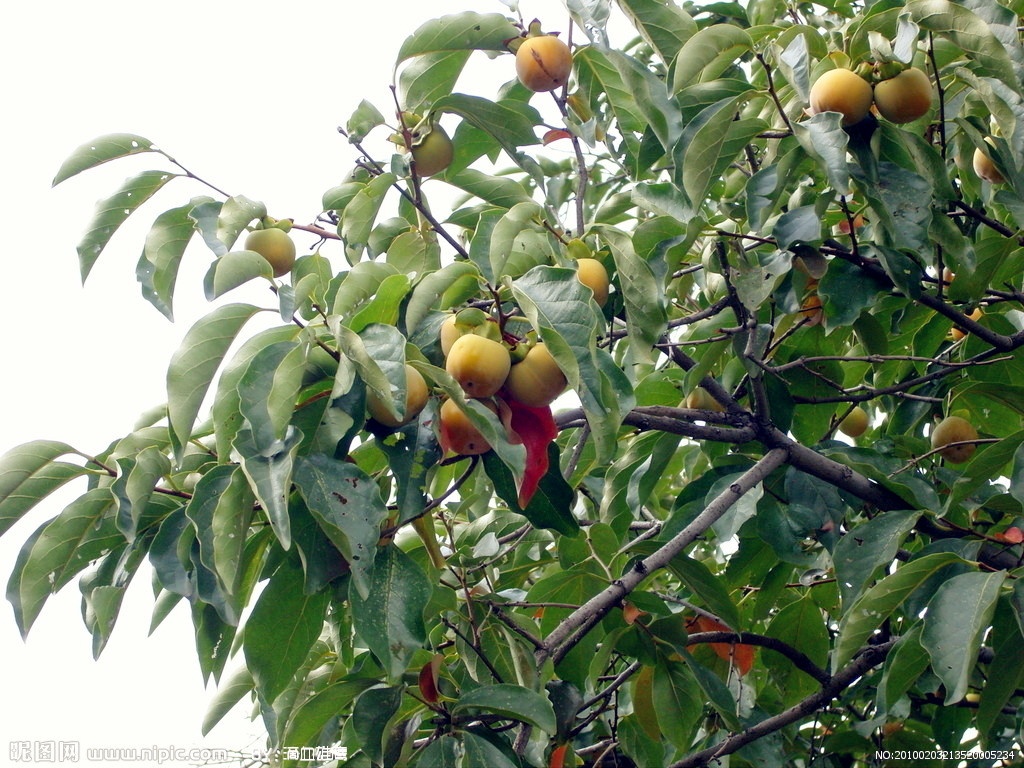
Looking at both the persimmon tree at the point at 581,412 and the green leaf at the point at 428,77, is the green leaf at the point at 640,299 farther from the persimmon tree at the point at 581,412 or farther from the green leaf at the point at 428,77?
the green leaf at the point at 428,77

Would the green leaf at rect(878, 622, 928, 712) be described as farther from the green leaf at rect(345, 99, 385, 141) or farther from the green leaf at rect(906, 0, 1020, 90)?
the green leaf at rect(345, 99, 385, 141)

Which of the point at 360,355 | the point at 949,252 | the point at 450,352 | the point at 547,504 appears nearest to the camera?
the point at 360,355

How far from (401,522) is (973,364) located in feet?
3.76

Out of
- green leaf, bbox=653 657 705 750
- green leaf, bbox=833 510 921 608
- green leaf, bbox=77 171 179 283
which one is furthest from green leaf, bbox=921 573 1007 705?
green leaf, bbox=77 171 179 283

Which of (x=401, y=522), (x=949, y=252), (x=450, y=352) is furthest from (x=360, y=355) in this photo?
(x=949, y=252)

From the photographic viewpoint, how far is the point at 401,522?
3.79 ft

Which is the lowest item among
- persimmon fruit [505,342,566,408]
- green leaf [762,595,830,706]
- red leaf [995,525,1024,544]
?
green leaf [762,595,830,706]

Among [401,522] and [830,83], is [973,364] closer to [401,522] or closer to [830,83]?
[830,83]

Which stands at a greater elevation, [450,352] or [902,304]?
[450,352]

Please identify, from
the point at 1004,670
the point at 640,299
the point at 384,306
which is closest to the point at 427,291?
the point at 384,306

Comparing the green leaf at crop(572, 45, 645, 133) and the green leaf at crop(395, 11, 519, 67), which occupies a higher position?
the green leaf at crop(395, 11, 519, 67)

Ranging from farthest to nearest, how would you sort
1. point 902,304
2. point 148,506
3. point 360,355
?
1. point 902,304
2. point 148,506
3. point 360,355

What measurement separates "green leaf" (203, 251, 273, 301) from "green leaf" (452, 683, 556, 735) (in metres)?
0.64

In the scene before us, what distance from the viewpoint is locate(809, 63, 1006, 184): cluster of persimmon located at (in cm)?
133
